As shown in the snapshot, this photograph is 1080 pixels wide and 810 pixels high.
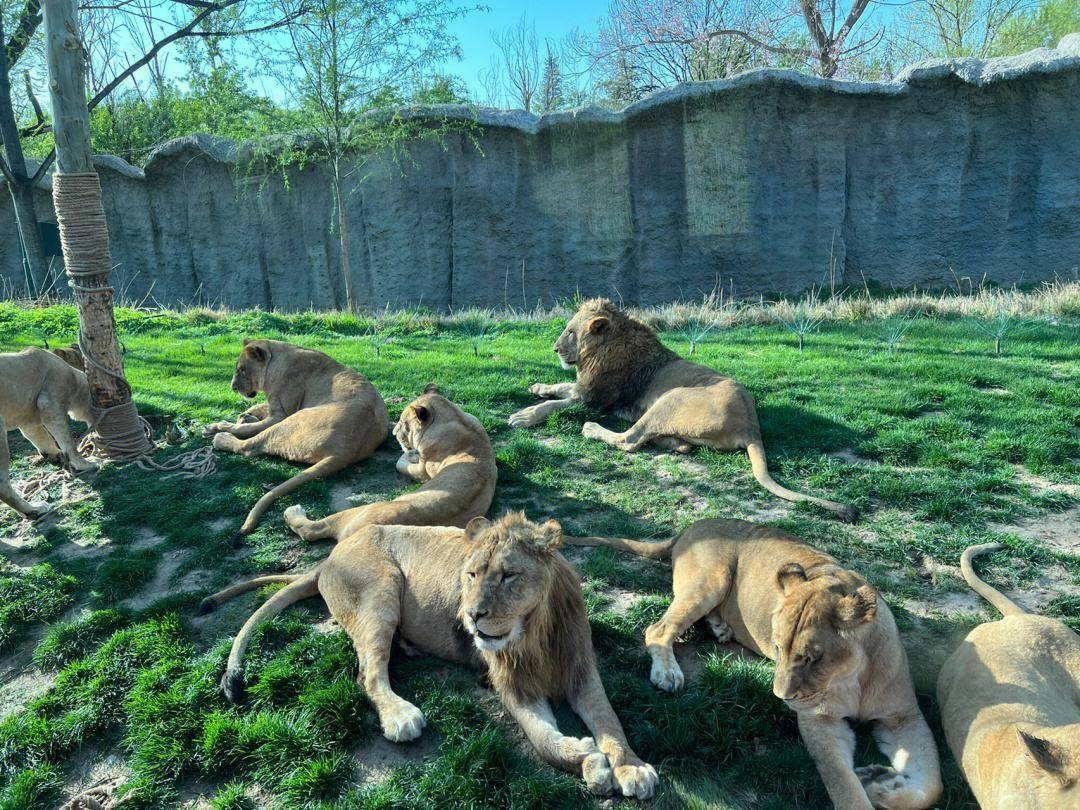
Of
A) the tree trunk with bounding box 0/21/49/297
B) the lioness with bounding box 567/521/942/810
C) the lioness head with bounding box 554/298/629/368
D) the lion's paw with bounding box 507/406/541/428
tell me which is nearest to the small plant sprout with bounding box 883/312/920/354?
the lioness head with bounding box 554/298/629/368

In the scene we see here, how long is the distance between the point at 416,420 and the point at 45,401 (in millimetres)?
3010

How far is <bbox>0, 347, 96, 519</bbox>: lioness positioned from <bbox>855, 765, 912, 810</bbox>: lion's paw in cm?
582

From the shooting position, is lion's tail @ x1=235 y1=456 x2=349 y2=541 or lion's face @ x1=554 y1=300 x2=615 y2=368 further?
lion's face @ x1=554 y1=300 x2=615 y2=368

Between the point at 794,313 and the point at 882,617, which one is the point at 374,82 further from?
the point at 882,617

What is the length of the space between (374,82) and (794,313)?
9.18m

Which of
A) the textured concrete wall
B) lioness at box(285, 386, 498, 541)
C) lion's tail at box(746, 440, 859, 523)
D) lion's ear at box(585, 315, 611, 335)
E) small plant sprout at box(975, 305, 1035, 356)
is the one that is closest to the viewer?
lioness at box(285, 386, 498, 541)

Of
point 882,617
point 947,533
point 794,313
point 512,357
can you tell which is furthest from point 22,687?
point 794,313

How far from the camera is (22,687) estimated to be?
3.75 meters

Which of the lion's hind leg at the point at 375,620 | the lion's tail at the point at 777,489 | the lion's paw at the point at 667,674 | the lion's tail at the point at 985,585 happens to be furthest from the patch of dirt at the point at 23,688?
the lion's tail at the point at 985,585

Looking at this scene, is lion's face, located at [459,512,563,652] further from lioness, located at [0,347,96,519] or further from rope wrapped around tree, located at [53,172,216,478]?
lioness, located at [0,347,96,519]

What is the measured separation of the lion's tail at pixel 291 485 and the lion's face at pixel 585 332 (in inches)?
101

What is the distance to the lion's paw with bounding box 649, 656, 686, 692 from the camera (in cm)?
330

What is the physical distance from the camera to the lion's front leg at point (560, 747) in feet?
9.15

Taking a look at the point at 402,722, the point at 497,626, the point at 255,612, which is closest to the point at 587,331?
the point at 255,612
